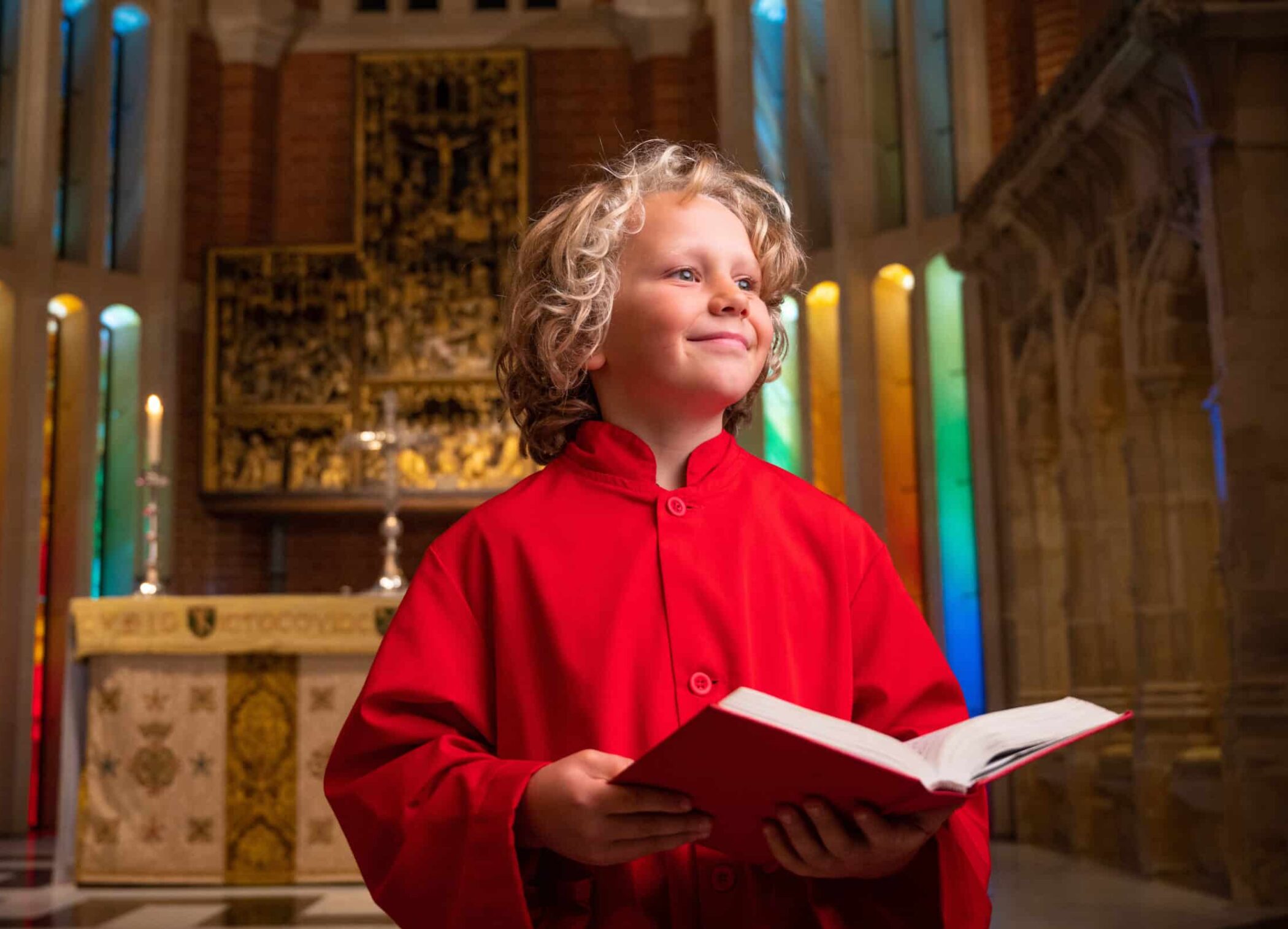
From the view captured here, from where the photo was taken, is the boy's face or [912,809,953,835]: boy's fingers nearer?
[912,809,953,835]: boy's fingers

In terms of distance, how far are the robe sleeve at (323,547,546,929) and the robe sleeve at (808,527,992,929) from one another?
383mm

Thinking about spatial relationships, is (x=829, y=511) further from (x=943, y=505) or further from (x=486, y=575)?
(x=943, y=505)

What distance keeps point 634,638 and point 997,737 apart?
41 cm

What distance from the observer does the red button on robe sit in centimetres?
136

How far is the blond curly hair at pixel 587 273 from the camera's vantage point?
161 cm

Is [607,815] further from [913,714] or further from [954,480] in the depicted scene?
[954,480]

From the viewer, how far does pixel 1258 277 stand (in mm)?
5391

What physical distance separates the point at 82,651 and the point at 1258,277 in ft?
17.0

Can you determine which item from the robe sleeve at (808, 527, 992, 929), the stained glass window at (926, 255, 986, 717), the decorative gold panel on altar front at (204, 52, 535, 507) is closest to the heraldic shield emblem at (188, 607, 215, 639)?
the decorative gold panel on altar front at (204, 52, 535, 507)

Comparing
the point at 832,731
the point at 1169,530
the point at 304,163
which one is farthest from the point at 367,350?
the point at 832,731

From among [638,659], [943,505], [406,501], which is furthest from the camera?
[406,501]

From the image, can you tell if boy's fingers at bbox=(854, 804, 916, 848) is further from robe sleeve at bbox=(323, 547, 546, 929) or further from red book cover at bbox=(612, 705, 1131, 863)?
robe sleeve at bbox=(323, 547, 546, 929)

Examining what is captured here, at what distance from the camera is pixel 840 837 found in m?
1.24

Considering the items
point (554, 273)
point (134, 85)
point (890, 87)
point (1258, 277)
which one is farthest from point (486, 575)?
point (134, 85)
